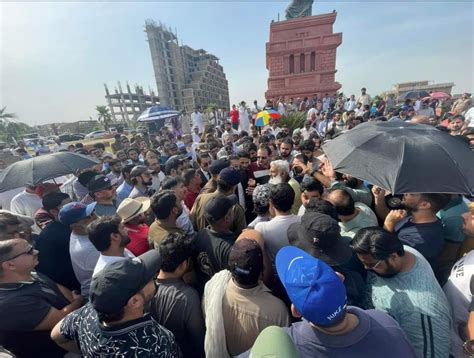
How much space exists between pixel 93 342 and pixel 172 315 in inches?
22.3

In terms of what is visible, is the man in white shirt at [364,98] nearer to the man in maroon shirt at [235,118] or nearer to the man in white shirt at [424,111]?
the man in white shirt at [424,111]

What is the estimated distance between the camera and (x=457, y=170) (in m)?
2.12

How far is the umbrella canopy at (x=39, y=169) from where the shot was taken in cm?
339

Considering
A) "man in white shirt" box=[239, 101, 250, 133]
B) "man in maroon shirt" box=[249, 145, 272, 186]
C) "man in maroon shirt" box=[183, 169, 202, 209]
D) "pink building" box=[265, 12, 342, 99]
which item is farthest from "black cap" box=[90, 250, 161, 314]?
"pink building" box=[265, 12, 342, 99]

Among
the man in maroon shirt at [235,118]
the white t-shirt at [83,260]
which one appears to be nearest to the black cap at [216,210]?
the white t-shirt at [83,260]

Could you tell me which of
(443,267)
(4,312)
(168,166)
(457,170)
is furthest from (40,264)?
(457,170)

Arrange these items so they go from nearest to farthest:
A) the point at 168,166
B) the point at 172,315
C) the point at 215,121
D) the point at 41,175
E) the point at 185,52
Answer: the point at 172,315
the point at 41,175
the point at 168,166
the point at 215,121
the point at 185,52

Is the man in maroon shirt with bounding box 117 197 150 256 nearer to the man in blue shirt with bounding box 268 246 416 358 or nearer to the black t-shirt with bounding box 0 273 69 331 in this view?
the black t-shirt with bounding box 0 273 69 331

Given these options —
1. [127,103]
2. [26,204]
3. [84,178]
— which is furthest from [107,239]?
[127,103]

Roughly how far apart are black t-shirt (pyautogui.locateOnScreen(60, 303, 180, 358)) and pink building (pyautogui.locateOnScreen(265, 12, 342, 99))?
81.7 feet

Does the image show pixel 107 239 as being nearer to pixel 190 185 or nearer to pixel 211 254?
pixel 211 254

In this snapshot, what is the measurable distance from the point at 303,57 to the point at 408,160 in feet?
83.9

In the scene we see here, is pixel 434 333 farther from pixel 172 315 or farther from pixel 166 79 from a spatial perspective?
pixel 166 79

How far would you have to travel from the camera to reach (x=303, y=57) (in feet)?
78.5
